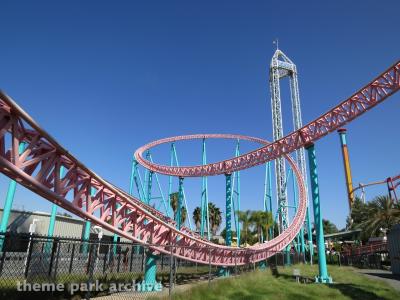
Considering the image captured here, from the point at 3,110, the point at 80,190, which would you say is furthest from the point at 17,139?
the point at 80,190

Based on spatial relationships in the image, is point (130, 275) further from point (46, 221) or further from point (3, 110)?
point (46, 221)

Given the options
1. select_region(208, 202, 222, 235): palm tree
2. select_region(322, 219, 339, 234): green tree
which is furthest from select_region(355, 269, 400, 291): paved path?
select_region(322, 219, 339, 234): green tree

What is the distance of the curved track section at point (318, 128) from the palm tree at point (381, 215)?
62.2 feet

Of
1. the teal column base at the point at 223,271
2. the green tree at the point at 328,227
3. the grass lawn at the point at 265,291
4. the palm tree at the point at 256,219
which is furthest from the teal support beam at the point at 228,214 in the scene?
the green tree at the point at 328,227

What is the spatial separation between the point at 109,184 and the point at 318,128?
11.6 m

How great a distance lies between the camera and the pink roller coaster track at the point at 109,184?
683 cm

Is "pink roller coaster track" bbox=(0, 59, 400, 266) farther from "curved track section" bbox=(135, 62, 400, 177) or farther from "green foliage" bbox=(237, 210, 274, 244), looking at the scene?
"green foliage" bbox=(237, 210, 274, 244)

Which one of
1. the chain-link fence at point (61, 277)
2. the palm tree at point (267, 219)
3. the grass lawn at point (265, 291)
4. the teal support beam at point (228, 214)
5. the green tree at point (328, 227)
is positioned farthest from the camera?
the green tree at point (328, 227)

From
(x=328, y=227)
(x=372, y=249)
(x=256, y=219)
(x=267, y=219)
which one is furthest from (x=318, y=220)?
(x=328, y=227)

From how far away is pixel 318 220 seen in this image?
53.6 ft

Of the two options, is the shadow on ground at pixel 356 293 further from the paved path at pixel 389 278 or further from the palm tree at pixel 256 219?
the palm tree at pixel 256 219

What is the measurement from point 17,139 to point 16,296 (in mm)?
4089

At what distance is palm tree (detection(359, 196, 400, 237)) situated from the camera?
31.5m

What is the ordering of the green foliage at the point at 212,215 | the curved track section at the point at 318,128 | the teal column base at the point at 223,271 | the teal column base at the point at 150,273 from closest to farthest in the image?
the teal column base at the point at 150,273 → the curved track section at the point at 318,128 → the teal column base at the point at 223,271 → the green foliage at the point at 212,215
